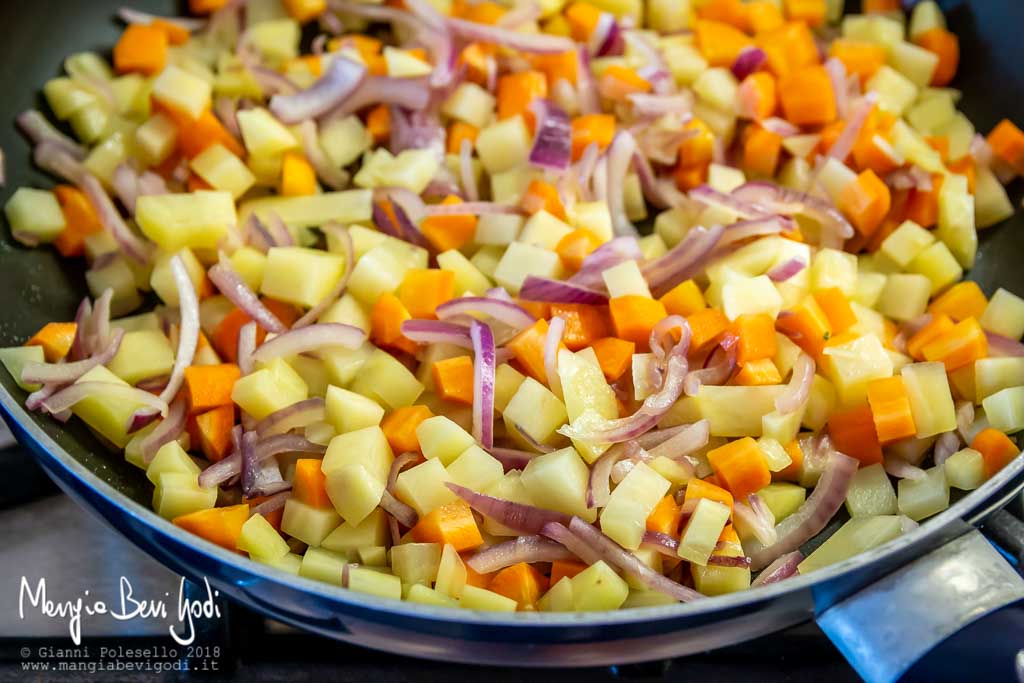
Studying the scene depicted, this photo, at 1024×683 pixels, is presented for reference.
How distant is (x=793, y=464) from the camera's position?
1719 millimetres

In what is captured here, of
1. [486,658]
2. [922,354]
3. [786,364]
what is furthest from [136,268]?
[922,354]

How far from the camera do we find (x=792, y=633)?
1.73m

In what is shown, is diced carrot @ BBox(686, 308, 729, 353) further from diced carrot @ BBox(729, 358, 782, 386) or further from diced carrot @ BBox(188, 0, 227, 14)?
diced carrot @ BBox(188, 0, 227, 14)

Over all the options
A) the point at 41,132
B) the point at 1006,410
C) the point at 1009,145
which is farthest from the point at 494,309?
the point at 1009,145

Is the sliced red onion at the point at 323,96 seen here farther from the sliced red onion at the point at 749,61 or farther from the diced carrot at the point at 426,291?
the sliced red onion at the point at 749,61

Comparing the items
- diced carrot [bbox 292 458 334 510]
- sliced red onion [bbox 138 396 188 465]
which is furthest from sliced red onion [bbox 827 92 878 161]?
sliced red onion [bbox 138 396 188 465]

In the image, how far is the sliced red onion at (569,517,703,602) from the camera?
4.92 feet

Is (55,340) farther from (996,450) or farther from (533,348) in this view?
(996,450)

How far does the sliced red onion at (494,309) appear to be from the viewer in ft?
5.90

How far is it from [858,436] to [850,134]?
32.0 inches

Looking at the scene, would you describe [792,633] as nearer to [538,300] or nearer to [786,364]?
[786,364]

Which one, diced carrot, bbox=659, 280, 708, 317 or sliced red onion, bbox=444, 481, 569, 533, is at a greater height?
diced carrot, bbox=659, 280, 708, 317

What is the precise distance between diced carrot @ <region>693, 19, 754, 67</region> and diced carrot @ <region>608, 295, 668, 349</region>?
2.92 feet

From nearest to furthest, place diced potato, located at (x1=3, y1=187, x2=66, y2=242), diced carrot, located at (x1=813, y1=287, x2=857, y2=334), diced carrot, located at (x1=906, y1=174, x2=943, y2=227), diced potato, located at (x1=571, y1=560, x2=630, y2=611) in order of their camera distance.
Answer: diced potato, located at (x1=571, y1=560, x2=630, y2=611), diced carrot, located at (x1=813, y1=287, x2=857, y2=334), diced potato, located at (x1=3, y1=187, x2=66, y2=242), diced carrot, located at (x1=906, y1=174, x2=943, y2=227)
